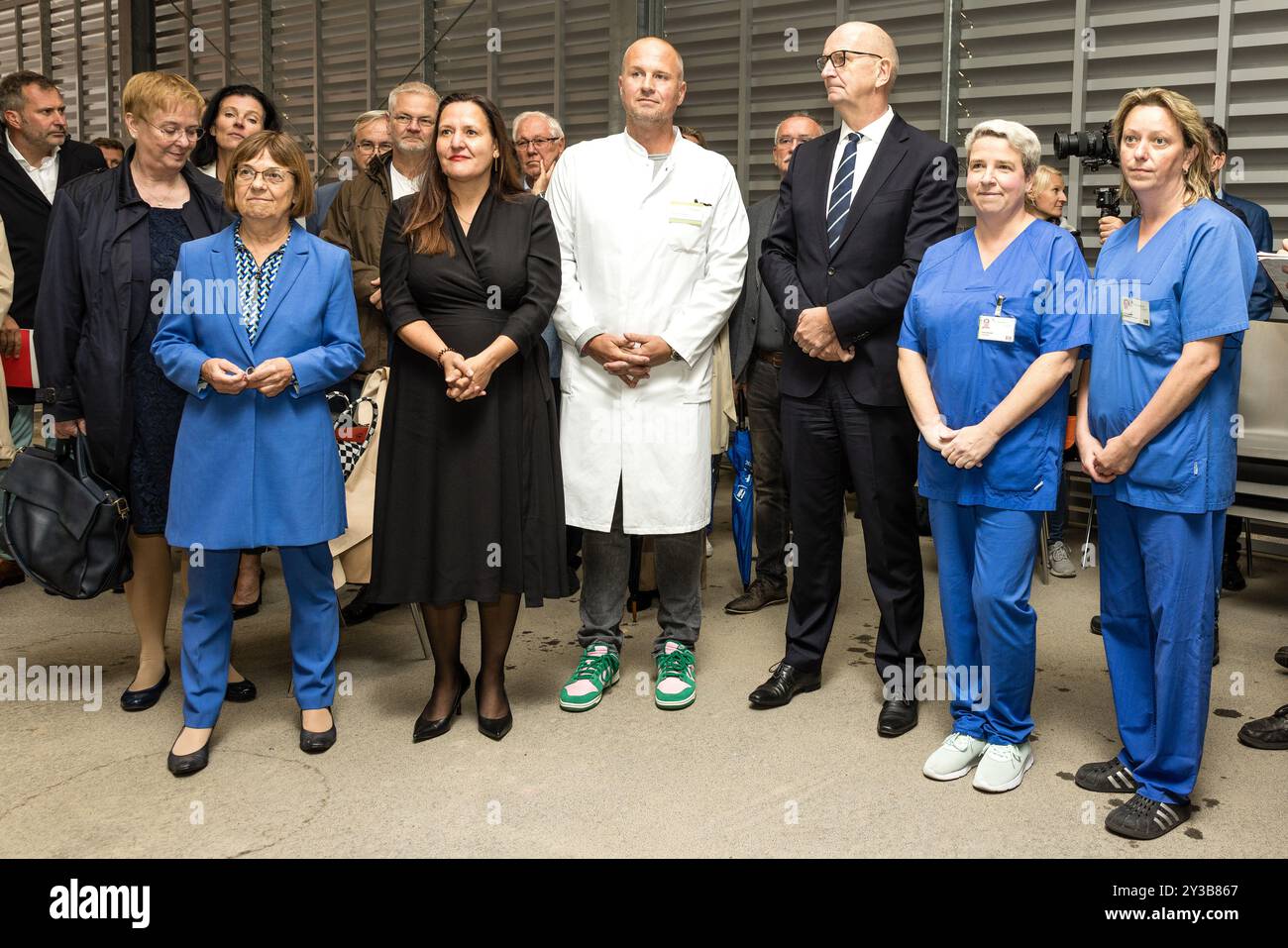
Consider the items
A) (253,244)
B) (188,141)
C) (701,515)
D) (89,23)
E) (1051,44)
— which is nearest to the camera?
(253,244)

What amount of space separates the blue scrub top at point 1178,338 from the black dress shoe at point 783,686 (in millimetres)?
1209

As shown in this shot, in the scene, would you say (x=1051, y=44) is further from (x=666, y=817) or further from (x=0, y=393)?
(x=0, y=393)

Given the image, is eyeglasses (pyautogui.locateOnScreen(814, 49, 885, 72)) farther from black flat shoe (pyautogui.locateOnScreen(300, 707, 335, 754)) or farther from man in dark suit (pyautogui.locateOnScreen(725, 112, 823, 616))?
black flat shoe (pyautogui.locateOnScreen(300, 707, 335, 754))

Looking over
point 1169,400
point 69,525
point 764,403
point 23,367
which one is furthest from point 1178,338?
point 23,367

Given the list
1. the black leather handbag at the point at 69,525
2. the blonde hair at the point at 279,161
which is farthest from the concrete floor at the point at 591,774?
the blonde hair at the point at 279,161

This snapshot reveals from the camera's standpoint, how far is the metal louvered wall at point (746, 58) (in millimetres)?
5309

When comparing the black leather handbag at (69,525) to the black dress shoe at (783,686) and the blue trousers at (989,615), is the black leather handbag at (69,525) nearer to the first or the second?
the black dress shoe at (783,686)

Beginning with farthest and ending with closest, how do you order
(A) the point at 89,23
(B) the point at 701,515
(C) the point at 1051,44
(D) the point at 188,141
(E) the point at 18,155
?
(A) the point at 89,23 < (C) the point at 1051,44 < (E) the point at 18,155 < (B) the point at 701,515 < (D) the point at 188,141

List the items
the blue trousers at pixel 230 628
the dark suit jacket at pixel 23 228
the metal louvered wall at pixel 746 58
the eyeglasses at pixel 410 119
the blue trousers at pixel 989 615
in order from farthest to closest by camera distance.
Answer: the metal louvered wall at pixel 746 58
the dark suit jacket at pixel 23 228
the eyeglasses at pixel 410 119
the blue trousers at pixel 230 628
the blue trousers at pixel 989 615

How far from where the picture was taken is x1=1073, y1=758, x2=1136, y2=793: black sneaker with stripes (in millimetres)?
2973

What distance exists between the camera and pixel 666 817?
2832 millimetres

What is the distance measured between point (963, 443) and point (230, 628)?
6.81ft

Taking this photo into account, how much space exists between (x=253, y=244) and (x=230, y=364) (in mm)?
401

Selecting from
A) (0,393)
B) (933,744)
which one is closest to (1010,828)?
(933,744)
